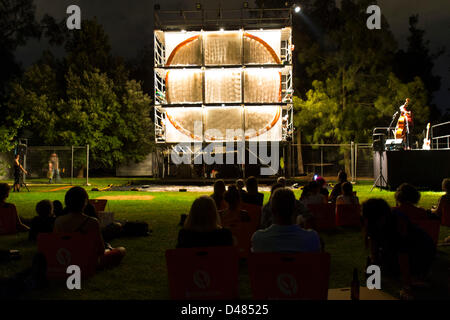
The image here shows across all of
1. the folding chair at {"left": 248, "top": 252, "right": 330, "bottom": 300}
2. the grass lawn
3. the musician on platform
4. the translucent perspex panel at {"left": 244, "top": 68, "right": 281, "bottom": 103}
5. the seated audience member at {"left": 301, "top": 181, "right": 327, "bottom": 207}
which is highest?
the translucent perspex panel at {"left": 244, "top": 68, "right": 281, "bottom": 103}

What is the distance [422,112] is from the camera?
3177 centimetres

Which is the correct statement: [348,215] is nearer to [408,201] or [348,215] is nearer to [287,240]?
[408,201]

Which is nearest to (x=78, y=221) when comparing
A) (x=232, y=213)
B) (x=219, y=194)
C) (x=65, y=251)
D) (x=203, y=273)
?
(x=65, y=251)

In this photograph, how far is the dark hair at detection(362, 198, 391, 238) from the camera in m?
4.98

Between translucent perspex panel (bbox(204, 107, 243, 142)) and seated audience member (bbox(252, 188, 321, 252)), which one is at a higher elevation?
translucent perspex panel (bbox(204, 107, 243, 142))

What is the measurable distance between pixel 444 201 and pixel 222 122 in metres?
19.7

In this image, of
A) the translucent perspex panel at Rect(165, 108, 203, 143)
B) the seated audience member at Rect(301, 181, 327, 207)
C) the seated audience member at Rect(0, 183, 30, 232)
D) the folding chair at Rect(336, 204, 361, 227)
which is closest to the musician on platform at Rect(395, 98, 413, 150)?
the folding chair at Rect(336, 204, 361, 227)

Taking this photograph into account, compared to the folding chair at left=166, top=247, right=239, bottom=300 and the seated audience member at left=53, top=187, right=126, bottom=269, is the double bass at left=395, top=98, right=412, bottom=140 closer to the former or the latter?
the seated audience member at left=53, top=187, right=126, bottom=269

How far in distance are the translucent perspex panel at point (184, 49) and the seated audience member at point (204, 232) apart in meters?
24.2

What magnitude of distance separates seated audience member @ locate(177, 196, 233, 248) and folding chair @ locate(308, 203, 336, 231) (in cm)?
519

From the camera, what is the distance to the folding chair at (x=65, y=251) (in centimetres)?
545

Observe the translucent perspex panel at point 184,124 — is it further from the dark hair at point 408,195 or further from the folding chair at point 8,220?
the dark hair at point 408,195

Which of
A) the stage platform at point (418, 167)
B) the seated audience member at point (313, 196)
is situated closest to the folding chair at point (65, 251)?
the seated audience member at point (313, 196)
